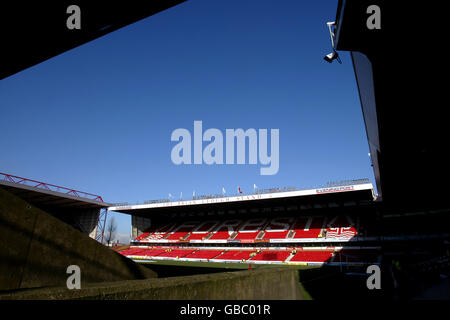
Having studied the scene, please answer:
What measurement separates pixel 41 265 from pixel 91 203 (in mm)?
40520

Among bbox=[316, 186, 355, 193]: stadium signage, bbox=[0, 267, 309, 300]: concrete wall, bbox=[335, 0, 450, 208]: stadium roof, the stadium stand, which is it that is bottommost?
the stadium stand

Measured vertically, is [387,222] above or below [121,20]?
below

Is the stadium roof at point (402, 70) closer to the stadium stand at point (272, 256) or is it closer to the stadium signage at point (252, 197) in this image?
the stadium signage at point (252, 197)

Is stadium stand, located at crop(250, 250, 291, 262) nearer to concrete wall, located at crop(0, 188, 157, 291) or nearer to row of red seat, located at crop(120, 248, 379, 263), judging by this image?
row of red seat, located at crop(120, 248, 379, 263)

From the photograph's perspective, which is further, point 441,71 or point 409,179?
point 409,179

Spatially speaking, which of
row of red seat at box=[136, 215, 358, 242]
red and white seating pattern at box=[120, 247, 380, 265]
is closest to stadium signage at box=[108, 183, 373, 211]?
row of red seat at box=[136, 215, 358, 242]

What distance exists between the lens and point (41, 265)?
3062 mm

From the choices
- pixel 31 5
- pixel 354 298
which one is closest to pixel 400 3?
pixel 31 5

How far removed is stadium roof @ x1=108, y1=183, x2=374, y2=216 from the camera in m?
31.5

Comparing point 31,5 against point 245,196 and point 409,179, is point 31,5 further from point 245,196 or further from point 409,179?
point 245,196

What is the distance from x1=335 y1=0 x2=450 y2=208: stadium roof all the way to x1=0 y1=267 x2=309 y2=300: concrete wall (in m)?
5.06

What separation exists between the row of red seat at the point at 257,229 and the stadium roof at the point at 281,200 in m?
2.64

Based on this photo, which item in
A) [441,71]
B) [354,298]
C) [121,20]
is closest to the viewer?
[121,20]

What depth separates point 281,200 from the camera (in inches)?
1465
